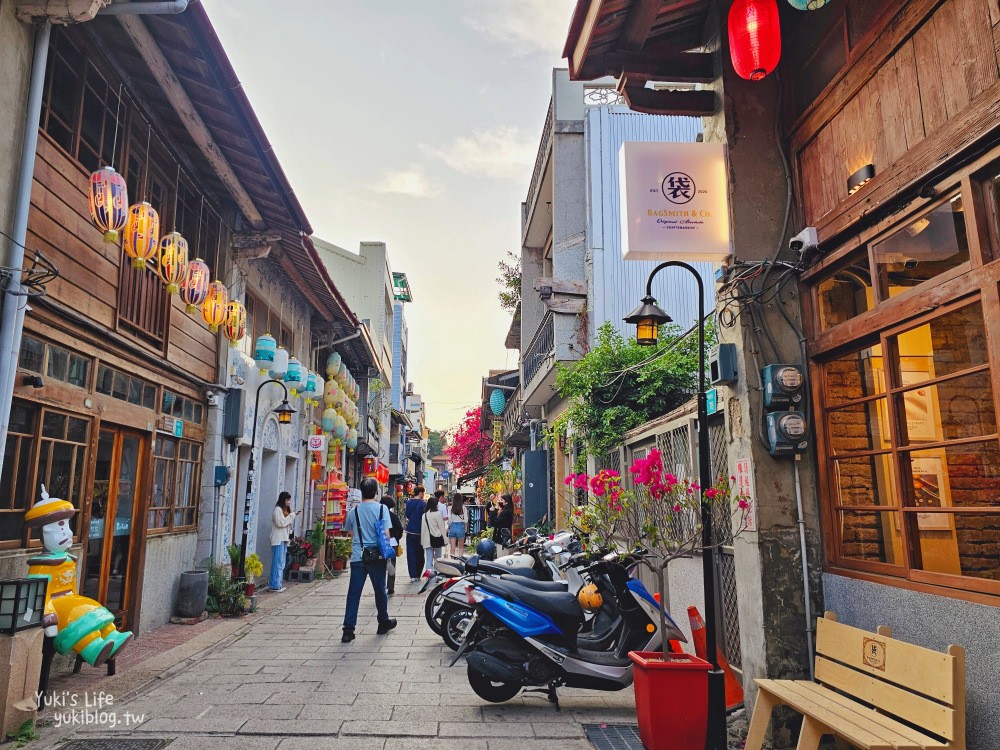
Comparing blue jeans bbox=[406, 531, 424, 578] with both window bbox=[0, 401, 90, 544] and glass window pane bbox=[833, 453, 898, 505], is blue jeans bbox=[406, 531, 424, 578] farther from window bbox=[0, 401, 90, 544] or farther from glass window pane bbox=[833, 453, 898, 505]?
glass window pane bbox=[833, 453, 898, 505]

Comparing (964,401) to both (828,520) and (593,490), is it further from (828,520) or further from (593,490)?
(593,490)

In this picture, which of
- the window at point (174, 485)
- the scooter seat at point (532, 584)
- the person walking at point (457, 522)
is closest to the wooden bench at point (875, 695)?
the scooter seat at point (532, 584)

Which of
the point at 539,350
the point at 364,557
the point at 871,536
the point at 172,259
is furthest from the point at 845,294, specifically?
the point at 539,350

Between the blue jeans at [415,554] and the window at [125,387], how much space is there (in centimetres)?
643

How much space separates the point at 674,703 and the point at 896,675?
1.55m

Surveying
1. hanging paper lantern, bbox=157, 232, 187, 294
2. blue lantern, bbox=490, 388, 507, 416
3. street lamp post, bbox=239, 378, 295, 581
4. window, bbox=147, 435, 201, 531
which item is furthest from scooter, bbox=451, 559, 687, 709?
blue lantern, bbox=490, 388, 507, 416

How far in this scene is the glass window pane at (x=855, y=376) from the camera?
15.6 ft

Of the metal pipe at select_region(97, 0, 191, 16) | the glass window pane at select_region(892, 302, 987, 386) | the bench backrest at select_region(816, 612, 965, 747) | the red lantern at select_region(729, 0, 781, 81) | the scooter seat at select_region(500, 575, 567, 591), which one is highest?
the metal pipe at select_region(97, 0, 191, 16)

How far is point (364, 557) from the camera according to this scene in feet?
28.3

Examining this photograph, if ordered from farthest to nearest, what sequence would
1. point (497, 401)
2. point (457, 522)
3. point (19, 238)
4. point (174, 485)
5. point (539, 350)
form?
point (497, 401) < point (457, 522) < point (539, 350) < point (174, 485) < point (19, 238)

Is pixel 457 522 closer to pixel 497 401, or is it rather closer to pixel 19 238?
pixel 497 401

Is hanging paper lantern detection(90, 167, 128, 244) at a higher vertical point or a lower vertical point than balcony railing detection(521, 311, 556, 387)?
lower

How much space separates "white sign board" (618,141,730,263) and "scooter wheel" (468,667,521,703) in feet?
12.2

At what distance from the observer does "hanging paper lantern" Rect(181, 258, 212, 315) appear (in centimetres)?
809
